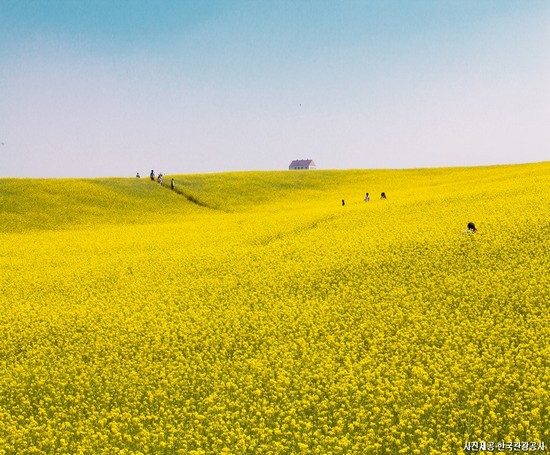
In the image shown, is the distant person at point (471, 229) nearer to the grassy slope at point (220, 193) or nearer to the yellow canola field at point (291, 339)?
the yellow canola field at point (291, 339)

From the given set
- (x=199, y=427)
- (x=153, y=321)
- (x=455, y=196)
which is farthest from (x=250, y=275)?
(x=455, y=196)

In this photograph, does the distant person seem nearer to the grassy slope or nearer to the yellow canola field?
the yellow canola field

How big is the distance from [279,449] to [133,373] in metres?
5.80

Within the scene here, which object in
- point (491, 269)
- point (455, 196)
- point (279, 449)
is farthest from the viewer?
point (455, 196)

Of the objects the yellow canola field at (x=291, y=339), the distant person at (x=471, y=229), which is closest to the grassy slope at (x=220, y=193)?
the distant person at (x=471, y=229)

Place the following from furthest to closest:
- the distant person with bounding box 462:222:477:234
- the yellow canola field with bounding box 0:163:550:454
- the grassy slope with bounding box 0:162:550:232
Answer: the grassy slope with bounding box 0:162:550:232 < the distant person with bounding box 462:222:477:234 < the yellow canola field with bounding box 0:163:550:454

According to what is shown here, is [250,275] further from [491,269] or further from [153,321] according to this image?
[491,269]

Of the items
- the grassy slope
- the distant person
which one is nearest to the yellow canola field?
the distant person

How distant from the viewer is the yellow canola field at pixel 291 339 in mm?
11516

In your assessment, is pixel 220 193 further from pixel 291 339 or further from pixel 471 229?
pixel 291 339

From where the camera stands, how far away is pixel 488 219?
28.5 meters

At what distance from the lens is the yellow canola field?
37.8ft

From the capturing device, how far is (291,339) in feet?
54.4

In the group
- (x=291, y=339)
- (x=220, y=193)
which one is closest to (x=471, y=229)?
(x=291, y=339)
